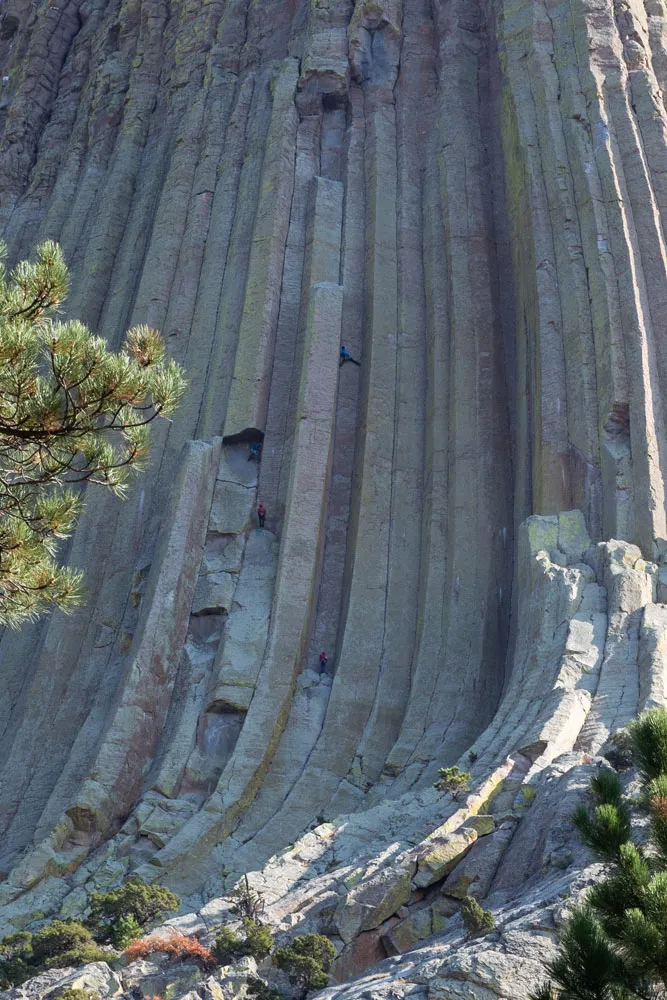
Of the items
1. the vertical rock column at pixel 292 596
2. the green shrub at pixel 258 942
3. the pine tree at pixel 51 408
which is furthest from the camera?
the vertical rock column at pixel 292 596

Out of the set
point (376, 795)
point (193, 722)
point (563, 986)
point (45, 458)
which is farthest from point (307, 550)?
point (563, 986)

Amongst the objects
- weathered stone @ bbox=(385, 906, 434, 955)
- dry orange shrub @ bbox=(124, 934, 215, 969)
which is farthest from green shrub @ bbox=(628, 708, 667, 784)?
dry orange shrub @ bbox=(124, 934, 215, 969)

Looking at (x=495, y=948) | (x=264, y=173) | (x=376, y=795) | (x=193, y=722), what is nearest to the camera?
(x=495, y=948)

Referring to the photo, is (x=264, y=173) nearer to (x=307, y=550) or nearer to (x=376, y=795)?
(x=307, y=550)

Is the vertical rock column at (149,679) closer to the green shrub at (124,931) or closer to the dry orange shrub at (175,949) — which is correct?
the green shrub at (124,931)

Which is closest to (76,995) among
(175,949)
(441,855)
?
(175,949)

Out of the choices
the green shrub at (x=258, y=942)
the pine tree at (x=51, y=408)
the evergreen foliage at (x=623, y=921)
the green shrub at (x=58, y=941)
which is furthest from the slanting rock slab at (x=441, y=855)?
the evergreen foliage at (x=623, y=921)
